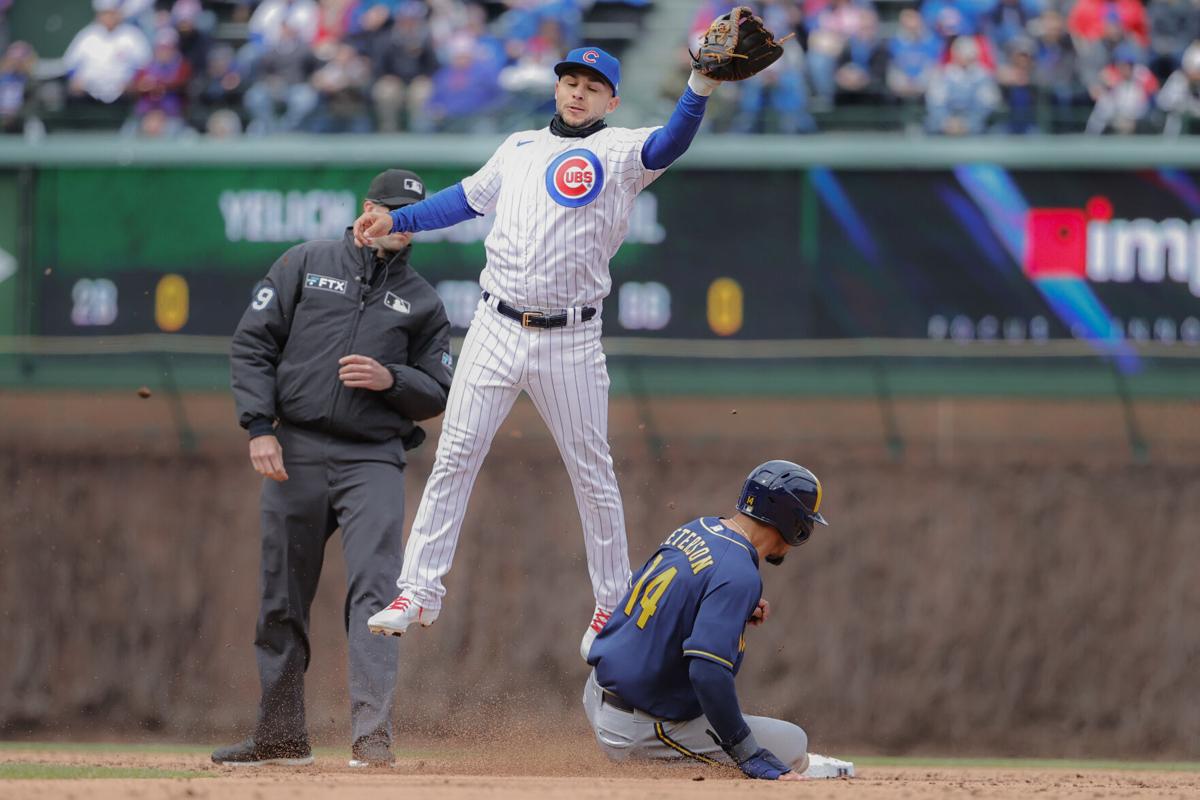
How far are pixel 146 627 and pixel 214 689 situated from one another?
0.64 m

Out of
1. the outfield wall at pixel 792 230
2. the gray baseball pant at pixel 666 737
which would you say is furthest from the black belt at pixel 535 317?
the outfield wall at pixel 792 230

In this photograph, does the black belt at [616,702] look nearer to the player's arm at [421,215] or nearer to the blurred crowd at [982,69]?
the player's arm at [421,215]

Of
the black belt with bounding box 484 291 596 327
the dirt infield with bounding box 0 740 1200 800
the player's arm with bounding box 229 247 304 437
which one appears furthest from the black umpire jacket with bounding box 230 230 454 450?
the dirt infield with bounding box 0 740 1200 800

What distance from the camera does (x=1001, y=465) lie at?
37.0ft

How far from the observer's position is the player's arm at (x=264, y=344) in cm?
678

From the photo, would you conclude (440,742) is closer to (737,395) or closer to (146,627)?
(146,627)

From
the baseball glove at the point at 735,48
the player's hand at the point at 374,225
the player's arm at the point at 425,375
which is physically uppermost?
the baseball glove at the point at 735,48

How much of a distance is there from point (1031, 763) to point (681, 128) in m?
4.94

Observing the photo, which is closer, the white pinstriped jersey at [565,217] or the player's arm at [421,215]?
the white pinstriped jersey at [565,217]

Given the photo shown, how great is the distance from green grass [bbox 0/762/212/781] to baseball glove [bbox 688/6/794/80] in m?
3.25

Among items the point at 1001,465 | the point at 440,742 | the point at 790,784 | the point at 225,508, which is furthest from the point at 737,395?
the point at 790,784

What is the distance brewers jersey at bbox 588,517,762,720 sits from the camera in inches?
231

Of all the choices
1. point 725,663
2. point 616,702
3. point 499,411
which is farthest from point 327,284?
point 725,663

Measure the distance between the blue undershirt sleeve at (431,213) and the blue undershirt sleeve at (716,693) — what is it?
6.52 feet
